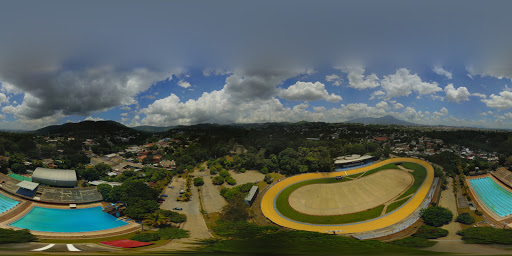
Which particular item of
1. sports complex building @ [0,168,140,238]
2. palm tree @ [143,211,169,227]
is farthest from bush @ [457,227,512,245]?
sports complex building @ [0,168,140,238]

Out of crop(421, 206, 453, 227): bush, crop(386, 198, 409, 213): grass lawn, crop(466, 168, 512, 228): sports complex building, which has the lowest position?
crop(386, 198, 409, 213): grass lawn

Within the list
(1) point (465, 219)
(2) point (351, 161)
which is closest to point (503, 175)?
(1) point (465, 219)

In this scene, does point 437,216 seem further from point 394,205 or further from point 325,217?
point 325,217

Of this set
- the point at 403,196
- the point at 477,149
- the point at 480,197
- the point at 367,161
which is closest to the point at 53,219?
the point at 403,196

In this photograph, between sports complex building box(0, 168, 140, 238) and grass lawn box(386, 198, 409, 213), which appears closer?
sports complex building box(0, 168, 140, 238)

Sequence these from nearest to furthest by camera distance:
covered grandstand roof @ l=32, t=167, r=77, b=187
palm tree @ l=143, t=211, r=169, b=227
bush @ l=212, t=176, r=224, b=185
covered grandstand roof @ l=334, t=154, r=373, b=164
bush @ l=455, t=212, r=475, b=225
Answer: bush @ l=455, t=212, r=475, b=225 → palm tree @ l=143, t=211, r=169, b=227 → covered grandstand roof @ l=32, t=167, r=77, b=187 → bush @ l=212, t=176, r=224, b=185 → covered grandstand roof @ l=334, t=154, r=373, b=164

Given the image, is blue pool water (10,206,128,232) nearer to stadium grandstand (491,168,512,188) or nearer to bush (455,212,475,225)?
bush (455,212,475,225)

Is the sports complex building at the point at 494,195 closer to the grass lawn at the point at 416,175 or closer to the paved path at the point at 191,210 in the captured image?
the grass lawn at the point at 416,175

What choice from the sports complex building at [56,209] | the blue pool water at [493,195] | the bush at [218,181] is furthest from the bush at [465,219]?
the bush at [218,181]
